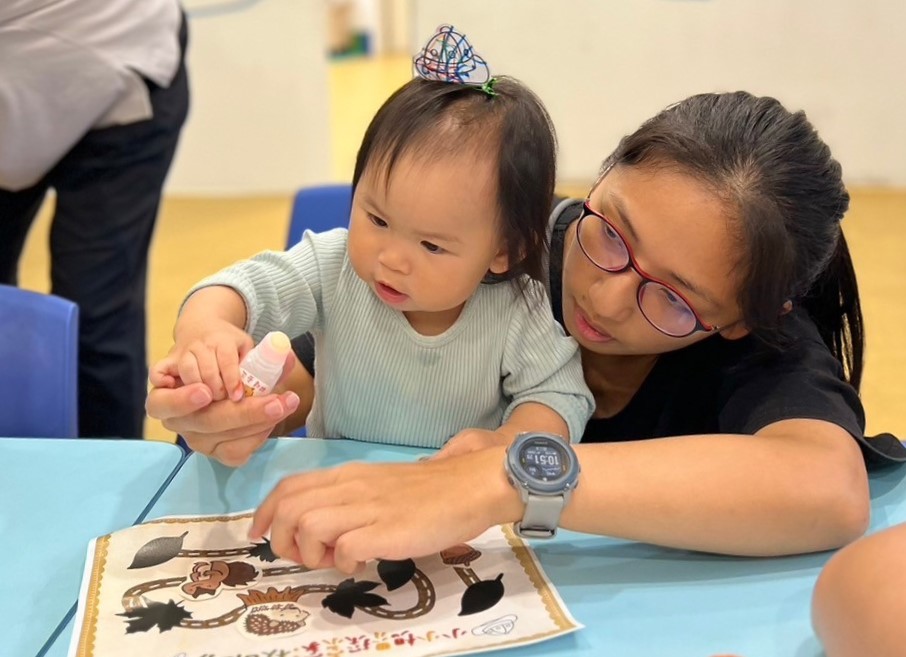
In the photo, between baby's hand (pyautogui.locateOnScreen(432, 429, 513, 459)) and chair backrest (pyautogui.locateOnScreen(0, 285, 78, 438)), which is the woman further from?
chair backrest (pyautogui.locateOnScreen(0, 285, 78, 438))

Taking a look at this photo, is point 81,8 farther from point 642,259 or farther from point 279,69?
point 279,69

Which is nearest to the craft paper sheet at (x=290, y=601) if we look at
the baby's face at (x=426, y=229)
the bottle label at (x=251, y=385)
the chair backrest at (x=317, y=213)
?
the bottle label at (x=251, y=385)

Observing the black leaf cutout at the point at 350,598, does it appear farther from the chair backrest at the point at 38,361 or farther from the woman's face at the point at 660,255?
the chair backrest at the point at 38,361

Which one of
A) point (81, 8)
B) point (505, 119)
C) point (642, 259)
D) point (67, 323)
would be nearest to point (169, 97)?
point (81, 8)

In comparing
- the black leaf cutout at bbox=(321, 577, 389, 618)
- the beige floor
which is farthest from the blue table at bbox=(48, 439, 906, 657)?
the beige floor

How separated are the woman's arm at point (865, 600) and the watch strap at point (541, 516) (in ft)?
0.73

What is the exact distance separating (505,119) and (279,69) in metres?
3.47

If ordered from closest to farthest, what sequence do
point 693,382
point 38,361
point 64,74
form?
point 693,382 → point 38,361 → point 64,74

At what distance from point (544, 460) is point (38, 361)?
2.57ft

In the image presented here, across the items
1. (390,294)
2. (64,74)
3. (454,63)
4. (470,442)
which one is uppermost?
(454,63)

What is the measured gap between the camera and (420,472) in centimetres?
85

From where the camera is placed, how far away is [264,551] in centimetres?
87

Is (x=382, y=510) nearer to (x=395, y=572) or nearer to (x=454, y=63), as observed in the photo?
(x=395, y=572)

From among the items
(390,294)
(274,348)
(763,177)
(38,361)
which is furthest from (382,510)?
(38,361)
